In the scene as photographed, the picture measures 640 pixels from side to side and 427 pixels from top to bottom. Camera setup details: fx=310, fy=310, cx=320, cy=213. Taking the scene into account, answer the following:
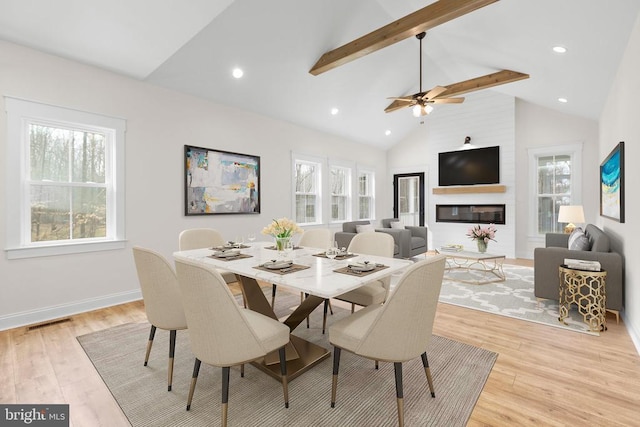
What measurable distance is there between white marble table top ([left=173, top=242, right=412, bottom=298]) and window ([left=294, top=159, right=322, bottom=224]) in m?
3.37

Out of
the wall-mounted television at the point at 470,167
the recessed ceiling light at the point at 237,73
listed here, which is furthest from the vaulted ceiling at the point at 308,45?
the wall-mounted television at the point at 470,167

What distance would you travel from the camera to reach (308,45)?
13.8 ft

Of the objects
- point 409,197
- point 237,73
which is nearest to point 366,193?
point 409,197

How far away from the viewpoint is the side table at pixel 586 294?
2.89 m

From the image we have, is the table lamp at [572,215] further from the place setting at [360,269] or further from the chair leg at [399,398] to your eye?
the chair leg at [399,398]

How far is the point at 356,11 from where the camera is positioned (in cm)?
407

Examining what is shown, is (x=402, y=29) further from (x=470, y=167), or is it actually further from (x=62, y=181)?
(x=470, y=167)

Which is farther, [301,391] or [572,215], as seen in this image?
[572,215]

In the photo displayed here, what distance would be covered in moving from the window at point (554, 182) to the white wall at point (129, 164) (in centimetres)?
543

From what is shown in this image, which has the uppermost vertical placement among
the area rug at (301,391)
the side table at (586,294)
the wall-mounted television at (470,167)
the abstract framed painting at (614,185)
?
the wall-mounted television at (470,167)

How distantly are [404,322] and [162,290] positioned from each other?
1482 mm

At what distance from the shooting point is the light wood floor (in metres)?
1.76

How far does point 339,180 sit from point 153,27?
4760mm

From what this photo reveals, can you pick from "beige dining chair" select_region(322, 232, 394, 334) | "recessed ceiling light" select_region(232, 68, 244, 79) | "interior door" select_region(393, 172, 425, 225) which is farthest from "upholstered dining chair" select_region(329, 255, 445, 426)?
"interior door" select_region(393, 172, 425, 225)
